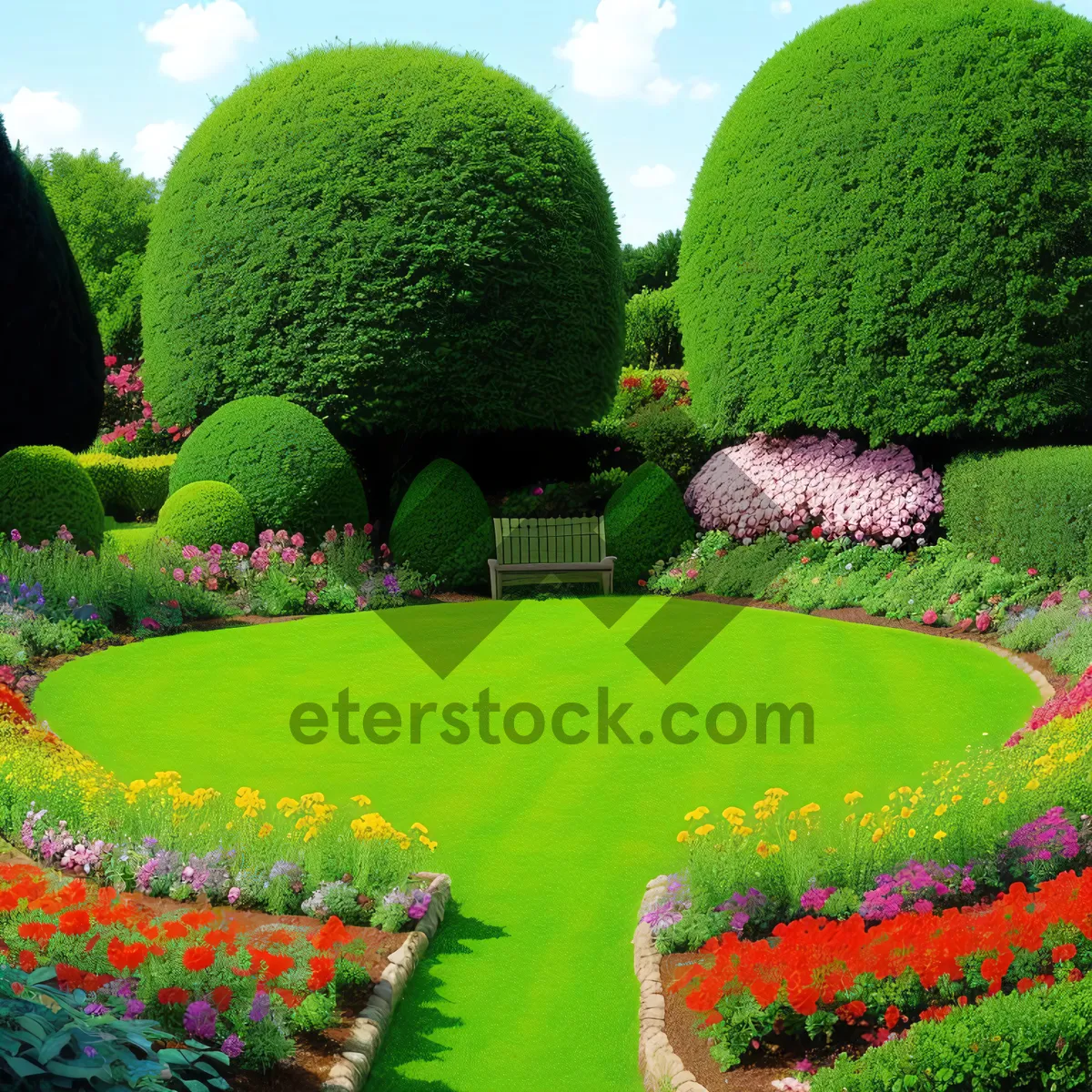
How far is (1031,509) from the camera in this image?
36.2ft

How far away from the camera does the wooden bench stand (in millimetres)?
13094

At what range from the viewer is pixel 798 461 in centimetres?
1366

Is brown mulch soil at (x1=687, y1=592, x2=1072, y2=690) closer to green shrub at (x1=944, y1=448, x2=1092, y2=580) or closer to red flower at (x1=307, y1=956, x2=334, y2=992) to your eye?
green shrub at (x1=944, y1=448, x2=1092, y2=580)

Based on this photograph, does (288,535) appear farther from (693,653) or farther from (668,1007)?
(668,1007)

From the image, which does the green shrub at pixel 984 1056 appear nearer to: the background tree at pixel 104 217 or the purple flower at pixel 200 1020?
the purple flower at pixel 200 1020

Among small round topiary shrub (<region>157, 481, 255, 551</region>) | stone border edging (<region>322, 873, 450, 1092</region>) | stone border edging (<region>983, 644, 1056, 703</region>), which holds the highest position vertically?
small round topiary shrub (<region>157, 481, 255, 551</region>)

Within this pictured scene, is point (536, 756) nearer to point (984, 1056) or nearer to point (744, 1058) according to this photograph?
point (744, 1058)

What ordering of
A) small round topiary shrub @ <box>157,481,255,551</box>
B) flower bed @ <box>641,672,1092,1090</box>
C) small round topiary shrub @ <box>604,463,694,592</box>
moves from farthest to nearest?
small round topiary shrub @ <box>604,463,694,592</box>, small round topiary shrub @ <box>157,481,255,551</box>, flower bed @ <box>641,672,1092,1090</box>

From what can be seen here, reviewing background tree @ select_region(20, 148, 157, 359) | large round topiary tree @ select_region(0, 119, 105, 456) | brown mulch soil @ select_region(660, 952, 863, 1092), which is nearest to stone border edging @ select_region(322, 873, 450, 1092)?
brown mulch soil @ select_region(660, 952, 863, 1092)

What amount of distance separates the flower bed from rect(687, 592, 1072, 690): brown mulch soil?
3044mm

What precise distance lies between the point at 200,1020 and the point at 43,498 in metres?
9.63

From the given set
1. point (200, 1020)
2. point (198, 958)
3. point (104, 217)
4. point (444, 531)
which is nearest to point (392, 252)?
point (444, 531)

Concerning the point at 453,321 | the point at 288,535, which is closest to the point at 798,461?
the point at 453,321

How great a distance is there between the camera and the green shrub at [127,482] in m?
18.4
